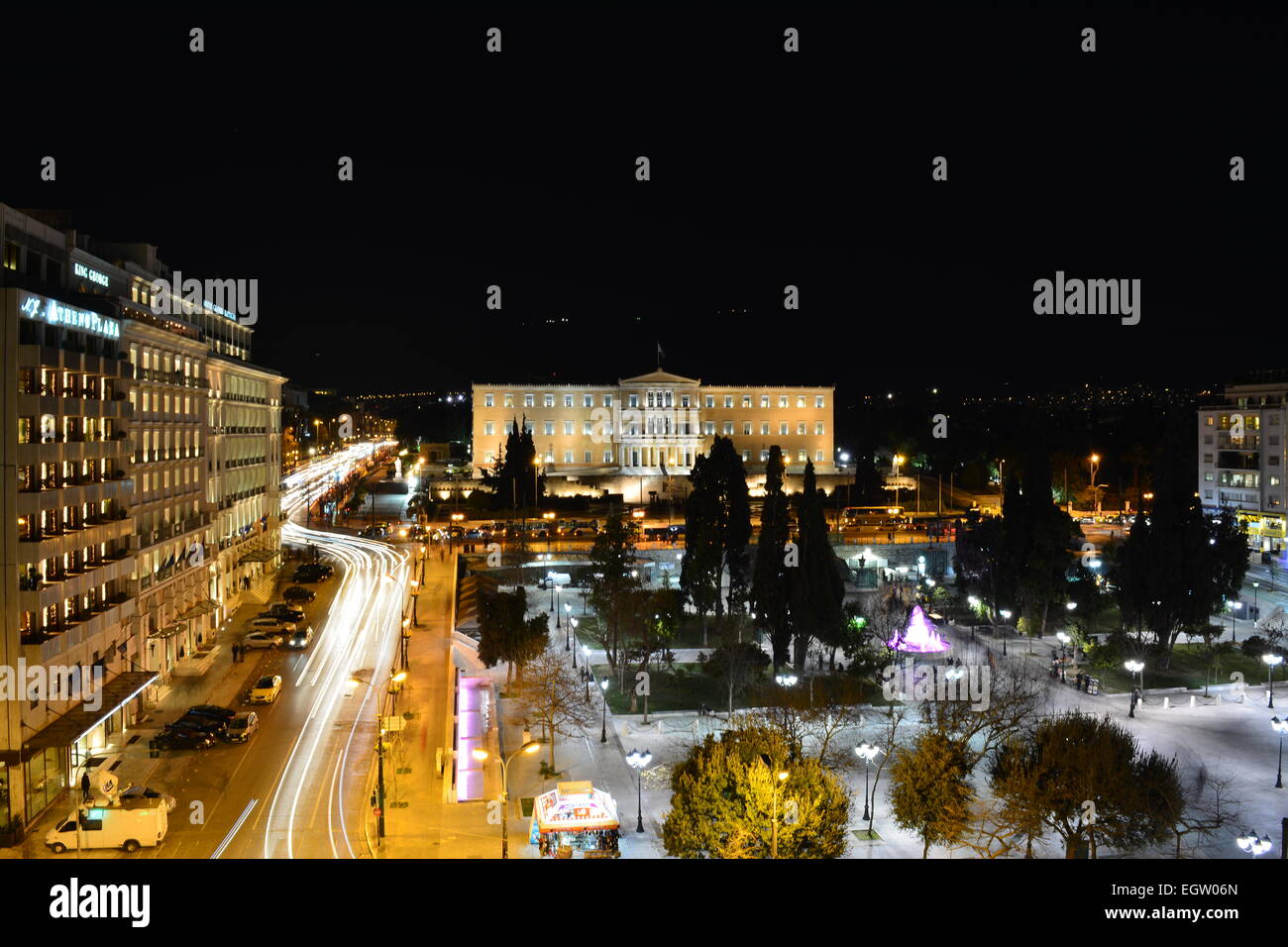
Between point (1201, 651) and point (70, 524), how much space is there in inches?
1304

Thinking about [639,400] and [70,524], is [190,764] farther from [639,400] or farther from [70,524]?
[639,400]

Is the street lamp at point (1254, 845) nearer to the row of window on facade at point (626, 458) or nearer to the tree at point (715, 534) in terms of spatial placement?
the tree at point (715, 534)

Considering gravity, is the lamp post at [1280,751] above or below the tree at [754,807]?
below

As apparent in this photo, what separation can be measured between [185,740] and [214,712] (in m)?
1.11

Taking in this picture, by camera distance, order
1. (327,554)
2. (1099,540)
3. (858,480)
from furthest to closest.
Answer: (858,480), (1099,540), (327,554)

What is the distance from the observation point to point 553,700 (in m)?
22.7

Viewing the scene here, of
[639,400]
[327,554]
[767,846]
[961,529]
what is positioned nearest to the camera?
[767,846]

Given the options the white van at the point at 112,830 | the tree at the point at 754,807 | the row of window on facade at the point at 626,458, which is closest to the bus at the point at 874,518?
the row of window on facade at the point at 626,458

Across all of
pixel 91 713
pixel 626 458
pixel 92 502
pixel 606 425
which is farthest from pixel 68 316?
Answer: pixel 606 425

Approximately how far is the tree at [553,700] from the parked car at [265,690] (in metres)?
6.08

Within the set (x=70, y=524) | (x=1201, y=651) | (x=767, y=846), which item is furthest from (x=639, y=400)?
(x=767, y=846)

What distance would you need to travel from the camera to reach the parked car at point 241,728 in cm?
2239

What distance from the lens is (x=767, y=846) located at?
14508mm

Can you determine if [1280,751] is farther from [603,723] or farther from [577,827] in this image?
[577,827]
